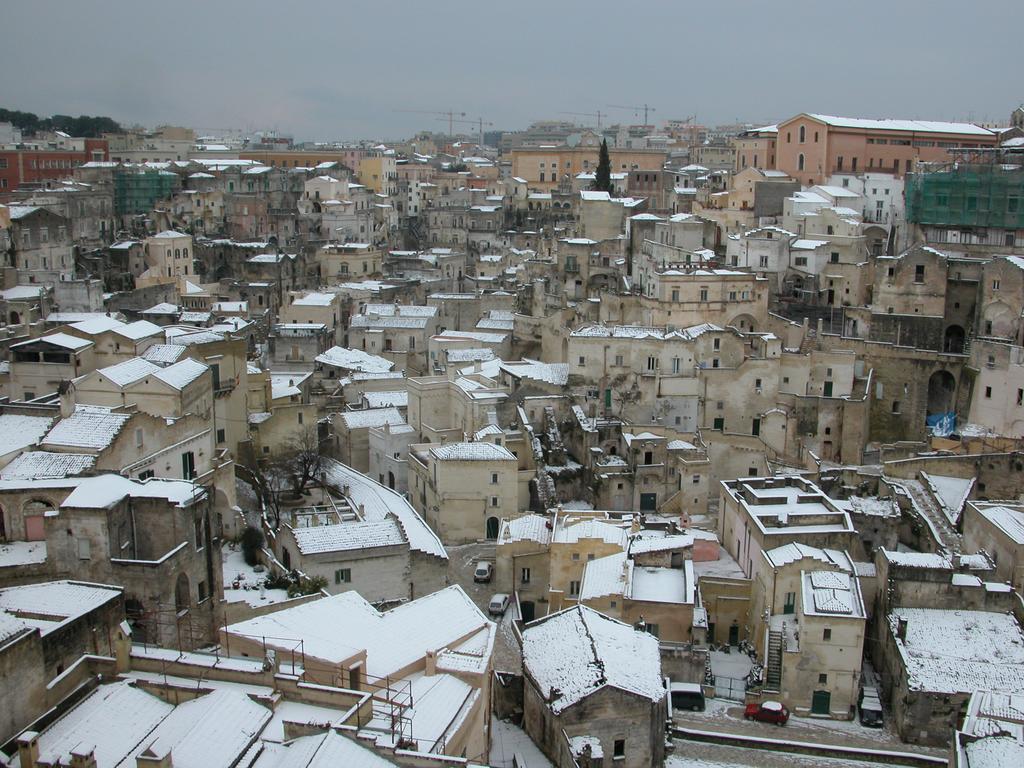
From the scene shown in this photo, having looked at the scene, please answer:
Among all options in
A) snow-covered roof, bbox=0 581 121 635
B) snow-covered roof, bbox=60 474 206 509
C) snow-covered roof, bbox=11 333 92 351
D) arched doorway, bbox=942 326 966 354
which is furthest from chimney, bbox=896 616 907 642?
snow-covered roof, bbox=11 333 92 351

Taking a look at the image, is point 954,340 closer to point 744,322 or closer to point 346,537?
point 744,322

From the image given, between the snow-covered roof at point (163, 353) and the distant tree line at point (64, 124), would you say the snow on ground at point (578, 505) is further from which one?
the distant tree line at point (64, 124)

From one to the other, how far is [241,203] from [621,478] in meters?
44.2

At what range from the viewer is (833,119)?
2596 inches

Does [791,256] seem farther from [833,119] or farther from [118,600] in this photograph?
[118,600]

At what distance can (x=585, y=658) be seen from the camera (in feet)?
79.7

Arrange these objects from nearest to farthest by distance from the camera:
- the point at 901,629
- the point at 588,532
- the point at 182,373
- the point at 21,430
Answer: the point at 901,629 → the point at 21,430 → the point at 588,532 → the point at 182,373

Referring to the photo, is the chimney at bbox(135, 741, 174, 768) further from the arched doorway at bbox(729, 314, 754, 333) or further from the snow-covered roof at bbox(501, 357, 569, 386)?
the arched doorway at bbox(729, 314, 754, 333)

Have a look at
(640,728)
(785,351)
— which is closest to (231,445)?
(640,728)

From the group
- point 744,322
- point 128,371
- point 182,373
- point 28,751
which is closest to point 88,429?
point 128,371

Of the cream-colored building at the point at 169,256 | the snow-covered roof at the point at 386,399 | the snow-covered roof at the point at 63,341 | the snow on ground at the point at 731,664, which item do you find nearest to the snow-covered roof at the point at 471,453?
the snow-covered roof at the point at 386,399

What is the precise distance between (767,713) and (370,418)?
21.4 m

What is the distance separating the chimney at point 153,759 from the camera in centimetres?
1566

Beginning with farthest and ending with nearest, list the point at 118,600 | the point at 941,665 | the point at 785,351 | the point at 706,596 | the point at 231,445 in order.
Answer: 1. the point at 785,351
2. the point at 231,445
3. the point at 706,596
4. the point at 941,665
5. the point at 118,600
